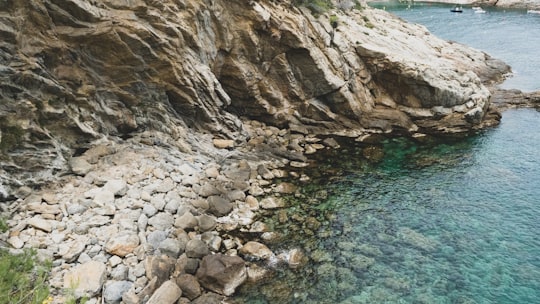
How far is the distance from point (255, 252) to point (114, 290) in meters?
6.13

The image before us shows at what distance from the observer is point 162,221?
59.0ft

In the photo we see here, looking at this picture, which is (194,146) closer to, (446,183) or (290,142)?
(290,142)

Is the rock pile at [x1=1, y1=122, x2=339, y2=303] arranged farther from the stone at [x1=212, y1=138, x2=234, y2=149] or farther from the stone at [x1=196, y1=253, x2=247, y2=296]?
the stone at [x1=212, y1=138, x2=234, y2=149]

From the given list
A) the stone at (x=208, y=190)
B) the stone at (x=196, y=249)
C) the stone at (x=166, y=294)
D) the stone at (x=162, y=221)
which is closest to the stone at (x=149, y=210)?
the stone at (x=162, y=221)

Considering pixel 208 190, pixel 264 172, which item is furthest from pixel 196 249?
pixel 264 172

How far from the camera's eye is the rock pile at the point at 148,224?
14.6 m

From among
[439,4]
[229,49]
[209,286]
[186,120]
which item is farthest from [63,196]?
[439,4]

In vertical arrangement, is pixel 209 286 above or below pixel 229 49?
below

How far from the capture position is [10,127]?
55.1 feet

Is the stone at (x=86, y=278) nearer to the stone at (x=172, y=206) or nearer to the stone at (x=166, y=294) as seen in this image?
the stone at (x=166, y=294)

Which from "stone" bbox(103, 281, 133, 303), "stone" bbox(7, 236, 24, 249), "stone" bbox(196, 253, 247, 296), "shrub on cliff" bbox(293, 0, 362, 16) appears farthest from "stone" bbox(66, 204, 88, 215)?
"shrub on cliff" bbox(293, 0, 362, 16)

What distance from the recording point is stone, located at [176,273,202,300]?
589 inches

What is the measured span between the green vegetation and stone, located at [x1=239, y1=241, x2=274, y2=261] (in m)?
7.82

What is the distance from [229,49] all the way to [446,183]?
667 inches
